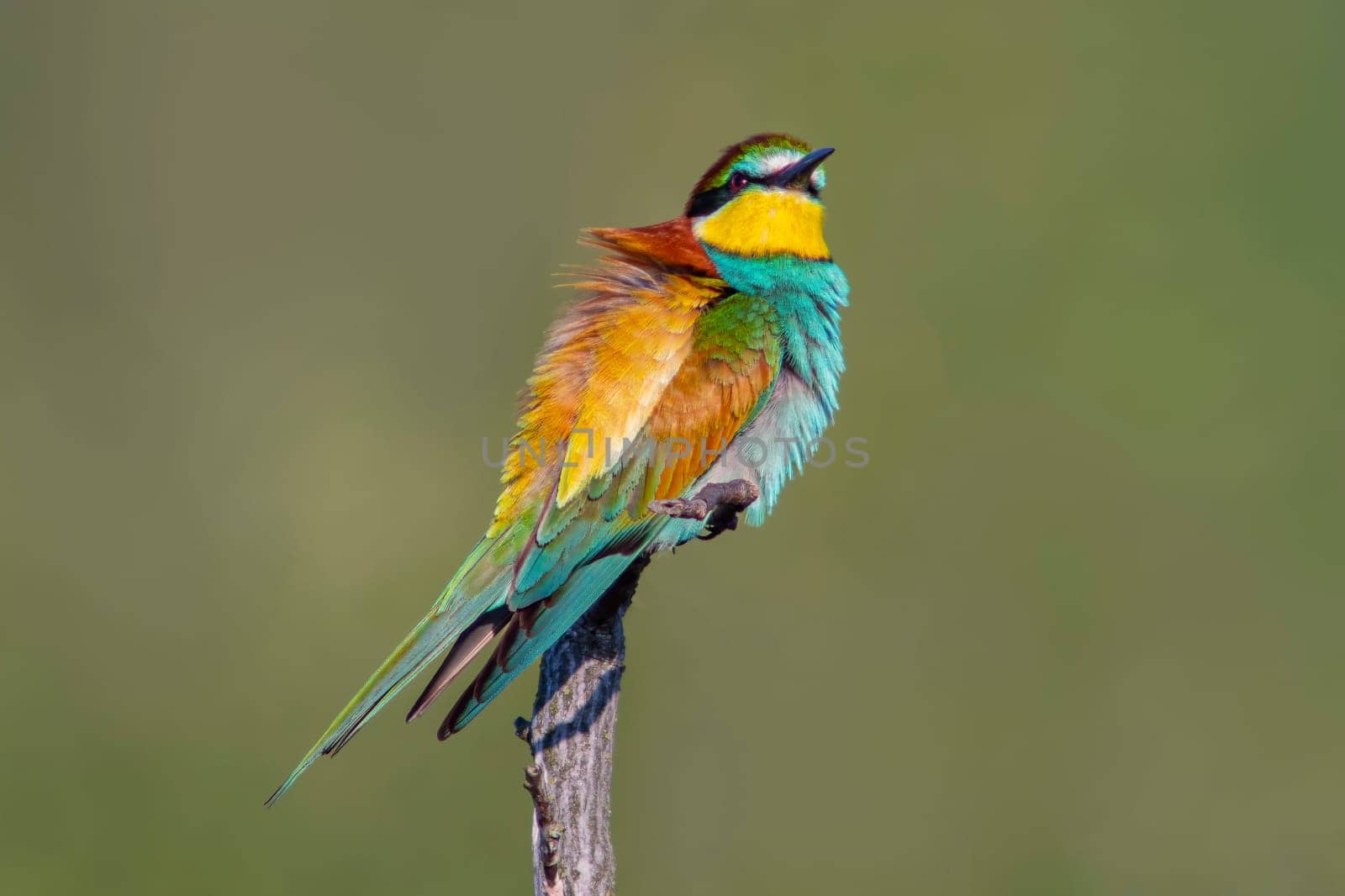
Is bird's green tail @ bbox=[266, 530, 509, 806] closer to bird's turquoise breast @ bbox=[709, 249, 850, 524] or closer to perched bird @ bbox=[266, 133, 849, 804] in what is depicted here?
perched bird @ bbox=[266, 133, 849, 804]

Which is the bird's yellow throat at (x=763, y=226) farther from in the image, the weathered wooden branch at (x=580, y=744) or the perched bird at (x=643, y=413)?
the weathered wooden branch at (x=580, y=744)

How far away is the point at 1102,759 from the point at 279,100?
11.4 feet

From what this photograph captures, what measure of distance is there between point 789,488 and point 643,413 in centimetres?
154

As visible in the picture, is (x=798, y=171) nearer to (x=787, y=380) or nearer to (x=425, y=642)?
(x=787, y=380)

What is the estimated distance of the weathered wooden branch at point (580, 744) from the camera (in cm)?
181

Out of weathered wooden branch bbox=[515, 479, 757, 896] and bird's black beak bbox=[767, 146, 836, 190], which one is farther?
bird's black beak bbox=[767, 146, 836, 190]

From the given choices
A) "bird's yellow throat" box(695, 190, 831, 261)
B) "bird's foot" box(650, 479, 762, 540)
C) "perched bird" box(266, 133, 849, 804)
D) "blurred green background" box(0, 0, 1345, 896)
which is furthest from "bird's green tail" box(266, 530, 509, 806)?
"blurred green background" box(0, 0, 1345, 896)

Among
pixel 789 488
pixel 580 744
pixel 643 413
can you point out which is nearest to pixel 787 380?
pixel 643 413

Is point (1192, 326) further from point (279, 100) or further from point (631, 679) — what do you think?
point (279, 100)

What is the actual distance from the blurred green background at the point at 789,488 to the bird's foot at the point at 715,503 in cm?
138

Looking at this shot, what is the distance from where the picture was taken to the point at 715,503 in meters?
1.94

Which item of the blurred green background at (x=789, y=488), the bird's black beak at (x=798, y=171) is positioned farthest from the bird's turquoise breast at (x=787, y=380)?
the blurred green background at (x=789, y=488)

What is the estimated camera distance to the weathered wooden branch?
1.81m

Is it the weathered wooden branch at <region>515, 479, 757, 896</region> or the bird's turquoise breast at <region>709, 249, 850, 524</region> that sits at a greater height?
the bird's turquoise breast at <region>709, 249, 850, 524</region>
